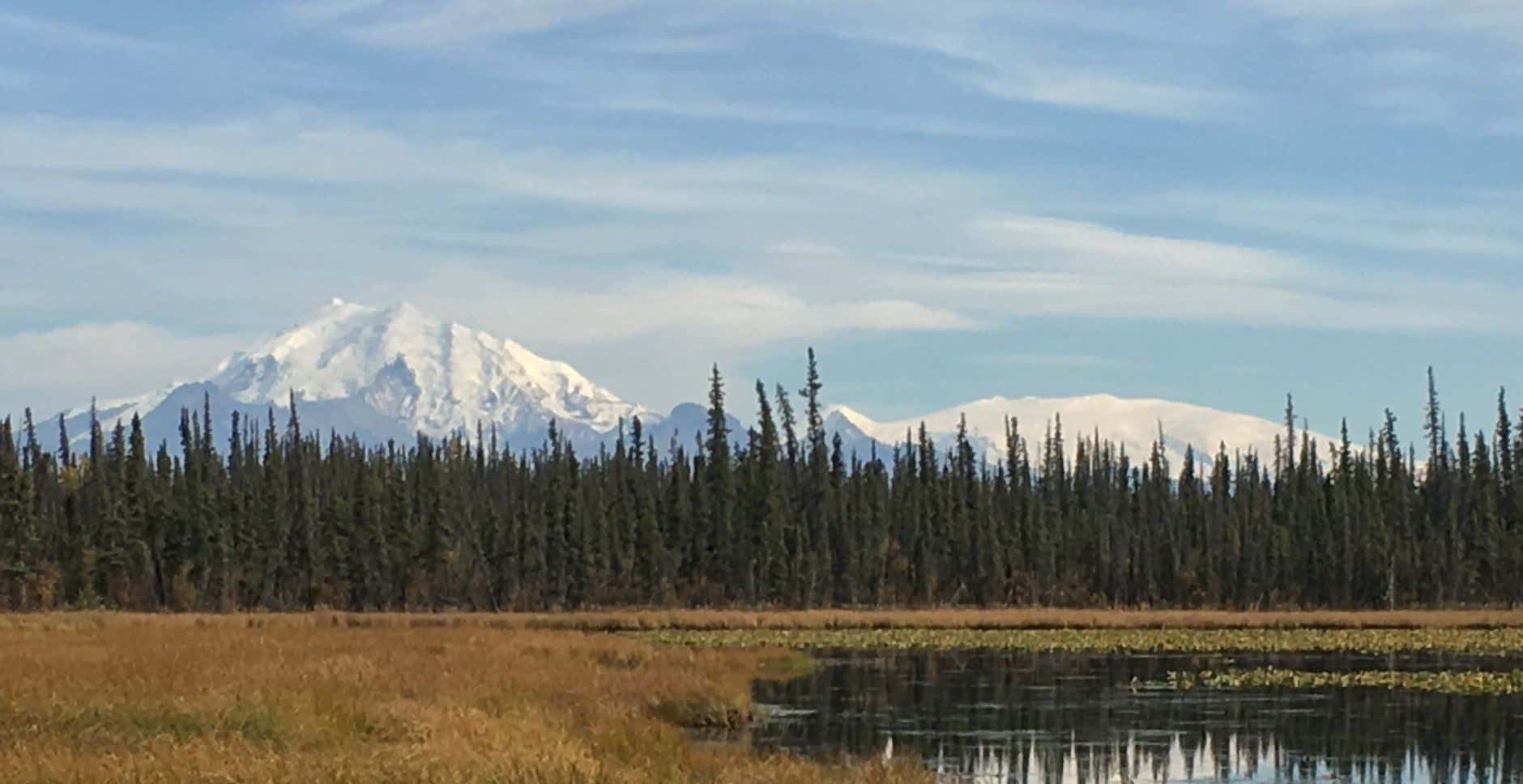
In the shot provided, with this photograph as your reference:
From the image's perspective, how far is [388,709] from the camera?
28.2 metres

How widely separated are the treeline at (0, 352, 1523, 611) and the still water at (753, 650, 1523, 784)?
217 ft

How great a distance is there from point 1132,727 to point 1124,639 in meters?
34.5

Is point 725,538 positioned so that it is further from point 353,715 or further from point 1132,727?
point 353,715

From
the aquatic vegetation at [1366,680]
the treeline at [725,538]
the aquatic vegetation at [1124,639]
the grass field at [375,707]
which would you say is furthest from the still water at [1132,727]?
the treeline at [725,538]

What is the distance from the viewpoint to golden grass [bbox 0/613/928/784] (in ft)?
69.1

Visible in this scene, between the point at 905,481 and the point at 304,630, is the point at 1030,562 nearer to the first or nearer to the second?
the point at 905,481

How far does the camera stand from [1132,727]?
38.2 meters

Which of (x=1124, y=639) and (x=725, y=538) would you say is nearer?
(x=1124, y=639)

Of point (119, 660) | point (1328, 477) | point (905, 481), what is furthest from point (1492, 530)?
point (119, 660)

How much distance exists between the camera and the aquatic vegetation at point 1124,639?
6562 centimetres

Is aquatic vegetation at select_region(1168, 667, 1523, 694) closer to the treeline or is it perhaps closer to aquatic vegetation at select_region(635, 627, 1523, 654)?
aquatic vegetation at select_region(635, 627, 1523, 654)

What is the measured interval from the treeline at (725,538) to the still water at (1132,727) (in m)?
66.0

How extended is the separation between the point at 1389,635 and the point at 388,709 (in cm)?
5424

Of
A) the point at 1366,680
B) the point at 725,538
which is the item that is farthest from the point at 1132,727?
the point at 725,538
